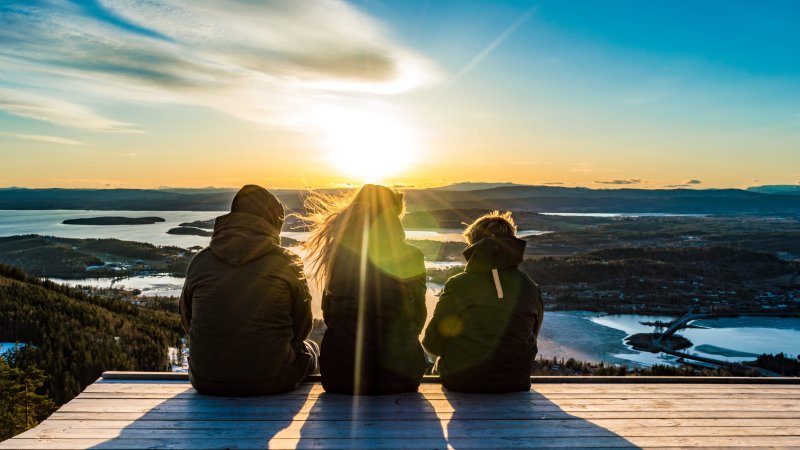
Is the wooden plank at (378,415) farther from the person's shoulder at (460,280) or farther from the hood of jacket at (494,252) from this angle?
the hood of jacket at (494,252)

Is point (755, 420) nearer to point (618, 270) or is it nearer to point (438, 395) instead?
point (438, 395)

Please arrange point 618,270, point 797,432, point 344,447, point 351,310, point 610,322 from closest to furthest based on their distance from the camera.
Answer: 1. point 344,447
2. point 797,432
3. point 351,310
4. point 610,322
5. point 618,270

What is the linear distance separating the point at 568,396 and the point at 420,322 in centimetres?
A: 151

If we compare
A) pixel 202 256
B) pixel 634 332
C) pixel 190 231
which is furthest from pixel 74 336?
pixel 190 231

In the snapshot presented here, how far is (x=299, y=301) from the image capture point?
4773 mm

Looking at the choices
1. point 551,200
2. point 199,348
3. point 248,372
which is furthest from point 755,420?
point 551,200

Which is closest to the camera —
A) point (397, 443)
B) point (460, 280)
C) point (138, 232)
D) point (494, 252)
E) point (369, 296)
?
point (397, 443)

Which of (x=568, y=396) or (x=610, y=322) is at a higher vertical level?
(x=568, y=396)

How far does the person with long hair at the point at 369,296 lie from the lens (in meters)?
4.69

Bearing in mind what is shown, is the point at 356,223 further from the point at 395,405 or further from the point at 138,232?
the point at 138,232

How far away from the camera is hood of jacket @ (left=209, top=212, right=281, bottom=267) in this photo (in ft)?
14.6

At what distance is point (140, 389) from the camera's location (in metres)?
5.01

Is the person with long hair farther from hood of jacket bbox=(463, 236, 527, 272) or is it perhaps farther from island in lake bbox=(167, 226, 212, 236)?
island in lake bbox=(167, 226, 212, 236)

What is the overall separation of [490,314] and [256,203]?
2147 millimetres
